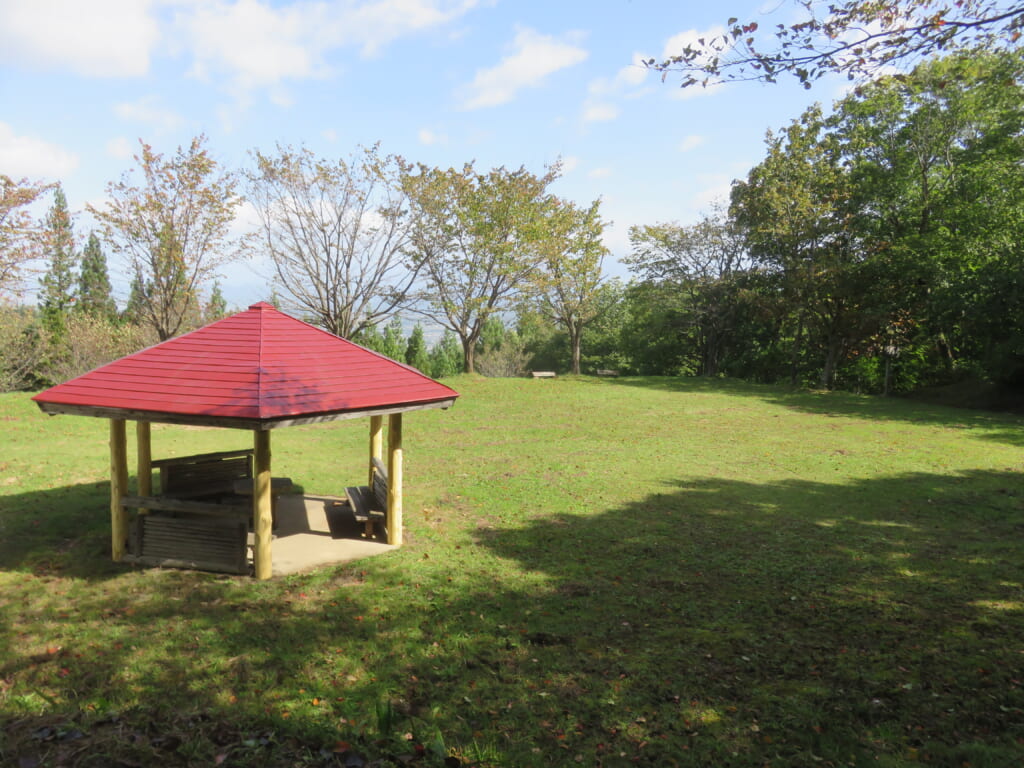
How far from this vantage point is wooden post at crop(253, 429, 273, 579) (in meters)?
6.41

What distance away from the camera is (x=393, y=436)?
7602 millimetres

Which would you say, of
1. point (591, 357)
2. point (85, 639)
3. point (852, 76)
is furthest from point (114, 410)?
point (591, 357)

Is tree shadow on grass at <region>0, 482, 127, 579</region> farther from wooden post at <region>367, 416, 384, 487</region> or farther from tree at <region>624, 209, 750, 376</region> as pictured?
tree at <region>624, 209, 750, 376</region>

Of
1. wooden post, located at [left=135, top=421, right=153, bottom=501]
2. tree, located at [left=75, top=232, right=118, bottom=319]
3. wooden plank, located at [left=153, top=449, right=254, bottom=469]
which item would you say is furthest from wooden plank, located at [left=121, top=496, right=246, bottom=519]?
tree, located at [left=75, top=232, right=118, bottom=319]

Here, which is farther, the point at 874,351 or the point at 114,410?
the point at 874,351

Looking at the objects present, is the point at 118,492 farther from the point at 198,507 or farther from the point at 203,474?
the point at 203,474

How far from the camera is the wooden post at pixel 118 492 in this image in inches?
274

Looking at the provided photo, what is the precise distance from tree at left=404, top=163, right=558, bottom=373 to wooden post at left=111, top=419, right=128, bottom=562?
17.3m

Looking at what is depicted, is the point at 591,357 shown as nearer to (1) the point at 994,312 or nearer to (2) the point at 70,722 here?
(1) the point at 994,312

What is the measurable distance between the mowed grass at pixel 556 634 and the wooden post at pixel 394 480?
13.3 inches

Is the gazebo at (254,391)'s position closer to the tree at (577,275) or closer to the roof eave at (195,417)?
the roof eave at (195,417)

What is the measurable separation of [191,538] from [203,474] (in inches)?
103

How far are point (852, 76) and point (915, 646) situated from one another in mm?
4993

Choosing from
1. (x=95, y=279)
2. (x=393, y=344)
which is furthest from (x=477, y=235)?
(x=95, y=279)
